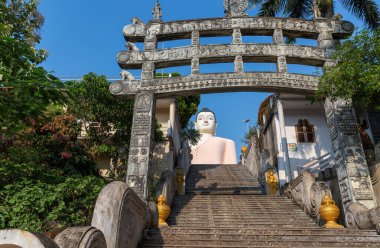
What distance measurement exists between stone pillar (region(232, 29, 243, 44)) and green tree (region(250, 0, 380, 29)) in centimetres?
446

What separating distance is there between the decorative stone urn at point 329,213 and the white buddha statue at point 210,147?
18303 mm

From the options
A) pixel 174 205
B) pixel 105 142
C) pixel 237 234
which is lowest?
pixel 237 234

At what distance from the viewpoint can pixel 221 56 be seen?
9.74 meters

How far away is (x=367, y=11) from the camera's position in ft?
42.6

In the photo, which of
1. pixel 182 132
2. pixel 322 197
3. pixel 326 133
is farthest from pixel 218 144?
pixel 322 197

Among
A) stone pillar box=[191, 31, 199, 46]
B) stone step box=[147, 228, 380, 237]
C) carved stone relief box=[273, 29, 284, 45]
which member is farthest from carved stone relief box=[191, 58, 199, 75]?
stone step box=[147, 228, 380, 237]

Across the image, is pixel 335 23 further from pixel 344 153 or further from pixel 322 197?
pixel 322 197

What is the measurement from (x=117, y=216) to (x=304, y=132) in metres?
13.8

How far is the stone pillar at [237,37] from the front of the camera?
32.9ft

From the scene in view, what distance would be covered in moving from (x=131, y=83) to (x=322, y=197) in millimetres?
6267

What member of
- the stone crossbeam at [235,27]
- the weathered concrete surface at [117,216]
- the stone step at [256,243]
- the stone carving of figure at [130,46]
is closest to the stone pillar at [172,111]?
the stone carving of figure at [130,46]

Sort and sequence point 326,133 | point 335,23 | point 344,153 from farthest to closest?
1. point 326,133
2. point 335,23
3. point 344,153

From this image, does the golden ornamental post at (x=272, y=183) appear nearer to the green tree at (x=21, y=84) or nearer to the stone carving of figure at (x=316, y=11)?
the stone carving of figure at (x=316, y=11)

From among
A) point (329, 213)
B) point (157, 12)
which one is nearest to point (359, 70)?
point (329, 213)
